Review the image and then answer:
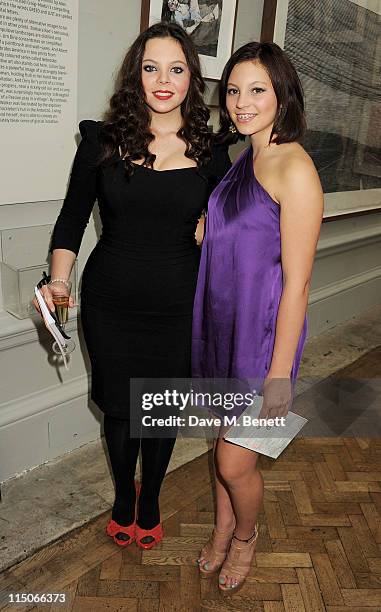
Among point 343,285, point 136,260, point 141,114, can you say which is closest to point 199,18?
point 141,114

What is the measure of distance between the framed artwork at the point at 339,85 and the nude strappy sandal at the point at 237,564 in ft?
8.64

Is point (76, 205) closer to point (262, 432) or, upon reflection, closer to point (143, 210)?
point (143, 210)

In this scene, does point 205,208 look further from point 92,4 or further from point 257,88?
point 92,4

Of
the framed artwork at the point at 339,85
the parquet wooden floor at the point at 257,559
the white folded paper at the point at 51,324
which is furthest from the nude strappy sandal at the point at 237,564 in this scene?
the framed artwork at the point at 339,85

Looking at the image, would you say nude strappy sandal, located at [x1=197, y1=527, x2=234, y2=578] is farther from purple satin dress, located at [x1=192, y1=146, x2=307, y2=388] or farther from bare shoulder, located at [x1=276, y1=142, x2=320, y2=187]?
bare shoulder, located at [x1=276, y1=142, x2=320, y2=187]

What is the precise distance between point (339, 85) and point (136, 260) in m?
2.74

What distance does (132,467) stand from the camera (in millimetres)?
2264

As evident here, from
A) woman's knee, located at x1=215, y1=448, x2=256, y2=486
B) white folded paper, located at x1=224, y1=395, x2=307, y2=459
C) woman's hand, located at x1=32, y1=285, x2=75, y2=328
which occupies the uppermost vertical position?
woman's hand, located at x1=32, y1=285, x2=75, y2=328

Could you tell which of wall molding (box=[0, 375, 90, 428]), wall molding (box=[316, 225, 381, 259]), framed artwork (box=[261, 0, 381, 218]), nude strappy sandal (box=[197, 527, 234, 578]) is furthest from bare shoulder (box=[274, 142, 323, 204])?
wall molding (box=[316, 225, 381, 259])

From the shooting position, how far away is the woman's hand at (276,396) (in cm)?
179

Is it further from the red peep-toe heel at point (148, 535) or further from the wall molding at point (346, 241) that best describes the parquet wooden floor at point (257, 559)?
the wall molding at point (346, 241)

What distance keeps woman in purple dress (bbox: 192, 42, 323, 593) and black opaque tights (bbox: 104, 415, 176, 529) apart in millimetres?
350

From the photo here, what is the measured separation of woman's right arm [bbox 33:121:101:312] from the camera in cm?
194

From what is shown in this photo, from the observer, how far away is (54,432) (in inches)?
114
